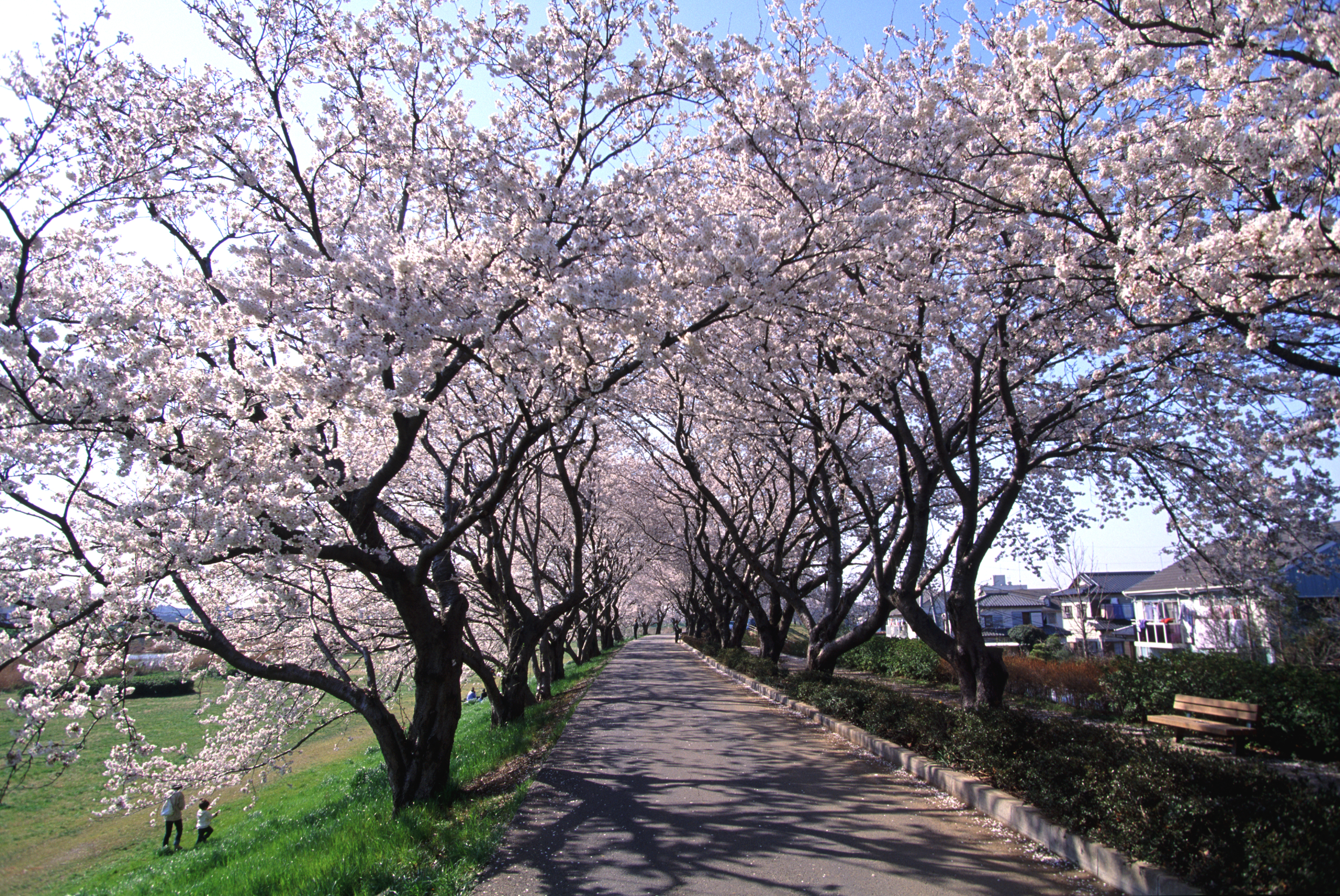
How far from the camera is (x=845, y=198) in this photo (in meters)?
6.95

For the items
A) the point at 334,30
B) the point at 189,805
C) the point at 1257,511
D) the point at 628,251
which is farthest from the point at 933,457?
the point at 189,805

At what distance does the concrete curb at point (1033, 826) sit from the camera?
404cm

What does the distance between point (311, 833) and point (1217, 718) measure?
38.6 ft

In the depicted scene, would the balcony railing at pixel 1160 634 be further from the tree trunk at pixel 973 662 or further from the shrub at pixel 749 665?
the tree trunk at pixel 973 662

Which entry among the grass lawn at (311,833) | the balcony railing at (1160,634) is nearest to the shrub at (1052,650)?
the balcony railing at (1160,634)

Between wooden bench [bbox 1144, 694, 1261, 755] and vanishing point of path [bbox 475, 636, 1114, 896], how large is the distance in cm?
412

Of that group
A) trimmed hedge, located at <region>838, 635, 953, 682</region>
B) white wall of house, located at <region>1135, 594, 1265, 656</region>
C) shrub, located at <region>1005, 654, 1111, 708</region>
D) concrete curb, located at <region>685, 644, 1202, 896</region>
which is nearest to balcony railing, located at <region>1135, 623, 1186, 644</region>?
white wall of house, located at <region>1135, 594, 1265, 656</region>

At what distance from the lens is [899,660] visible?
65.9 feet

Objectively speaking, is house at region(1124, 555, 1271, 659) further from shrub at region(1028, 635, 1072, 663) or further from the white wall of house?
shrub at region(1028, 635, 1072, 663)

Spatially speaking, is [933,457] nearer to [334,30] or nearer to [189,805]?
[334,30]

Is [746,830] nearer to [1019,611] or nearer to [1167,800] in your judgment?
[1167,800]

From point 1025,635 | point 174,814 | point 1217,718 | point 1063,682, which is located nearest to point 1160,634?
point 1025,635

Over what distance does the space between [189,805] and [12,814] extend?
9.57 m

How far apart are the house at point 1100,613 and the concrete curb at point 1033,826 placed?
1497cm
